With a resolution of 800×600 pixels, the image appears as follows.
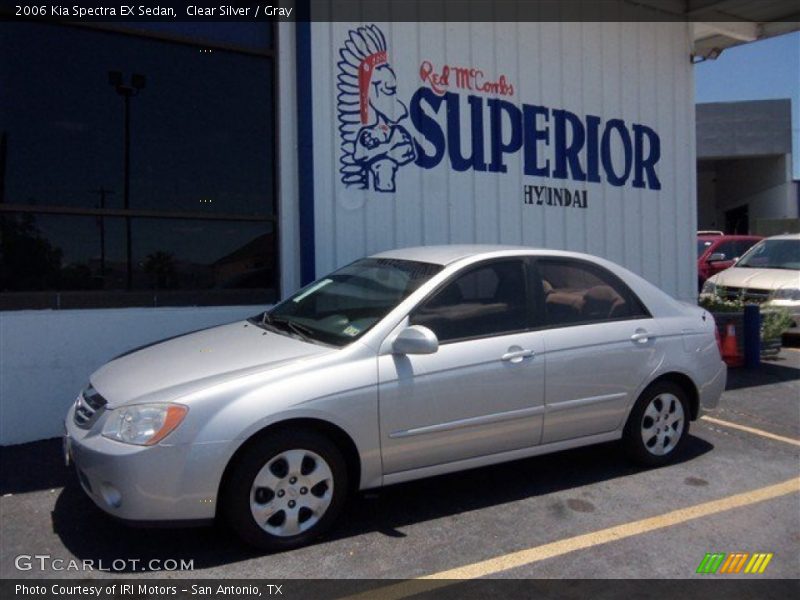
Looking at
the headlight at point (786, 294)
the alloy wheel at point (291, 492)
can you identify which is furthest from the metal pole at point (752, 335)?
the alloy wheel at point (291, 492)

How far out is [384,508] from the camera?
459 cm

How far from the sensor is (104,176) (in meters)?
6.29

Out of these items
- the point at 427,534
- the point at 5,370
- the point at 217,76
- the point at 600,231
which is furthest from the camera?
the point at 600,231

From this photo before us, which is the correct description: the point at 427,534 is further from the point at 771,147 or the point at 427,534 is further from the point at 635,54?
the point at 771,147

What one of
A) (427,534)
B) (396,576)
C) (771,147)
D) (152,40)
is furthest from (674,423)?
(771,147)

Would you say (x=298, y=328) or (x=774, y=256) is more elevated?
(x=774, y=256)

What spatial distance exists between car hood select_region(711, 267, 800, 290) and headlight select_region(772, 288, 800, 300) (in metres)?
0.11

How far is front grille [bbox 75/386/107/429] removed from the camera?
3.94 meters

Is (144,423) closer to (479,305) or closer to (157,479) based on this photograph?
(157,479)

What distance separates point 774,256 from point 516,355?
32.0 feet

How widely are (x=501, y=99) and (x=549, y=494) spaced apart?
5.00 meters

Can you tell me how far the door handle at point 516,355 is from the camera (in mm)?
4578

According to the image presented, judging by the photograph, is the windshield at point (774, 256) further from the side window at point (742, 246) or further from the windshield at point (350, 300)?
the windshield at point (350, 300)

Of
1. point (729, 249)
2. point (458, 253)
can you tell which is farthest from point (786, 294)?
point (458, 253)
